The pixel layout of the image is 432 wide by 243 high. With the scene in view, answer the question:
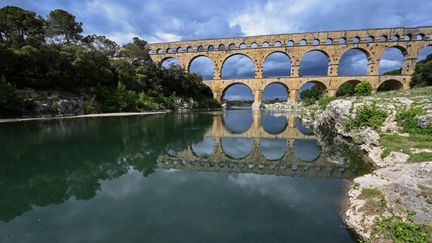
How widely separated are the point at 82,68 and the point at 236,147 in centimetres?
2338

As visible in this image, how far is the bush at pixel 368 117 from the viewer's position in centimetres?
866

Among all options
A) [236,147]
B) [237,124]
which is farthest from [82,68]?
[236,147]

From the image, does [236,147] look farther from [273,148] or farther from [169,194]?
[169,194]

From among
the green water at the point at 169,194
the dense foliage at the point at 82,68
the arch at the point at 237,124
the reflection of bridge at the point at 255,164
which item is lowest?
the reflection of bridge at the point at 255,164

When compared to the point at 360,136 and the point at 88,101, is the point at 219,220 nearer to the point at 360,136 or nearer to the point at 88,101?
the point at 360,136

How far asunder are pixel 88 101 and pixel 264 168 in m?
23.9

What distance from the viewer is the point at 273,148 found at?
9055 millimetres

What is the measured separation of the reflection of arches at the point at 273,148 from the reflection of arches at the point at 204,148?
6.59 feet

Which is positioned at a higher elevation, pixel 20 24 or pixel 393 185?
pixel 20 24

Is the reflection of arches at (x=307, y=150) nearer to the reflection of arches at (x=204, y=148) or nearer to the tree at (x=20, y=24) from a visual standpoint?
the reflection of arches at (x=204, y=148)

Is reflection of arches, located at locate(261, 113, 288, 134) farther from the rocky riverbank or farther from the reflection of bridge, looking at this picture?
the reflection of bridge

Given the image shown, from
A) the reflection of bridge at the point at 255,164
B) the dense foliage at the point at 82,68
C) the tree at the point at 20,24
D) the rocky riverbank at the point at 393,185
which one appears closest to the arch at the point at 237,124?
the reflection of bridge at the point at 255,164

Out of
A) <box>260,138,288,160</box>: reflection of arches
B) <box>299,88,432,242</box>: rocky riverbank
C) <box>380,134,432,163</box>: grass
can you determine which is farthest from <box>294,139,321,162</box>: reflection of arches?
<box>380,134,432,163</box>: grass

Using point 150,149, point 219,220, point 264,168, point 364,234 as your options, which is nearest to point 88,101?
point 150,149
